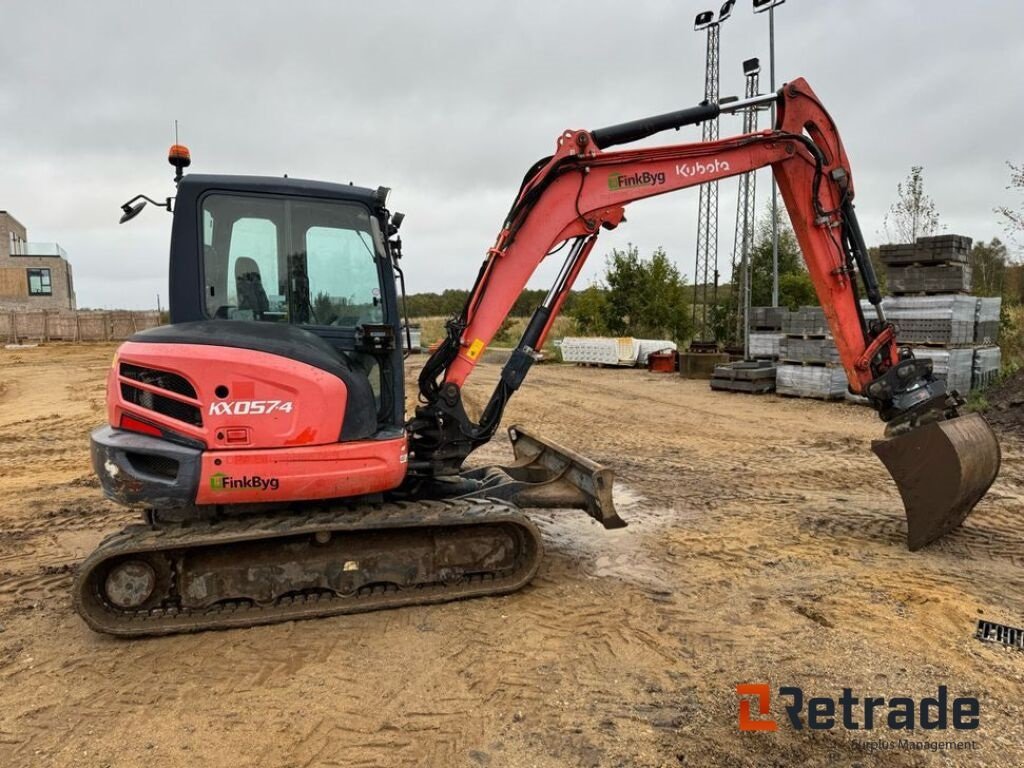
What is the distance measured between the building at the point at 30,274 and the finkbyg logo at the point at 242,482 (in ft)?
152

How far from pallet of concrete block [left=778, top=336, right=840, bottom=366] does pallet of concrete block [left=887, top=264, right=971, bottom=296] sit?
1872 millimetres

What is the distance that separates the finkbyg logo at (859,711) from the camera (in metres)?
3.12

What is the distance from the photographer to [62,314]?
106ft

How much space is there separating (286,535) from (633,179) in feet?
11.3

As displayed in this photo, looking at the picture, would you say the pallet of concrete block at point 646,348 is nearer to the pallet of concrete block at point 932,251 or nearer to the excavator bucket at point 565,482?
the pallet of concrete block at point 932,251

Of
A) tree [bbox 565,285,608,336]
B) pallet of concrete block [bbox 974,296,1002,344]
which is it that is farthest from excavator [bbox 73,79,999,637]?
tree [bbox 565,285,608,336]

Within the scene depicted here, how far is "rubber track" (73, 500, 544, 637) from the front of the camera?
12.9 ft

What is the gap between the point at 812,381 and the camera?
13742 millimetres

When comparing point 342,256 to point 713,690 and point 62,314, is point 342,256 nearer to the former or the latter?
point 713,690

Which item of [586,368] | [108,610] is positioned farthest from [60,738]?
[586,368]

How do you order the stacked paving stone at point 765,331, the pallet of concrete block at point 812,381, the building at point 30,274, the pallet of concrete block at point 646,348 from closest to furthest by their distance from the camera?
1. the pallet of concrete block at point 812,381
2. the stacked paving stone at point 765,331
3. the pallet of concrete block at point 646,348
4. the building at point 30,274

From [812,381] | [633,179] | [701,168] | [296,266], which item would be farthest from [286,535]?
[812,381]

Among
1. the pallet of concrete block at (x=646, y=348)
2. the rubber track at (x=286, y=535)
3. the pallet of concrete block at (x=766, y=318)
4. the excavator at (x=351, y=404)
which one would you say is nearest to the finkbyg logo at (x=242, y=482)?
the excavator at (x=351, y=404)

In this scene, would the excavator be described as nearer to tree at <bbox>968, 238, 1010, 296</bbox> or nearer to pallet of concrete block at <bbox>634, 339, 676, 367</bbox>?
pallet of concrete block at <bbox>634, 339, 676, 367</bbox>
